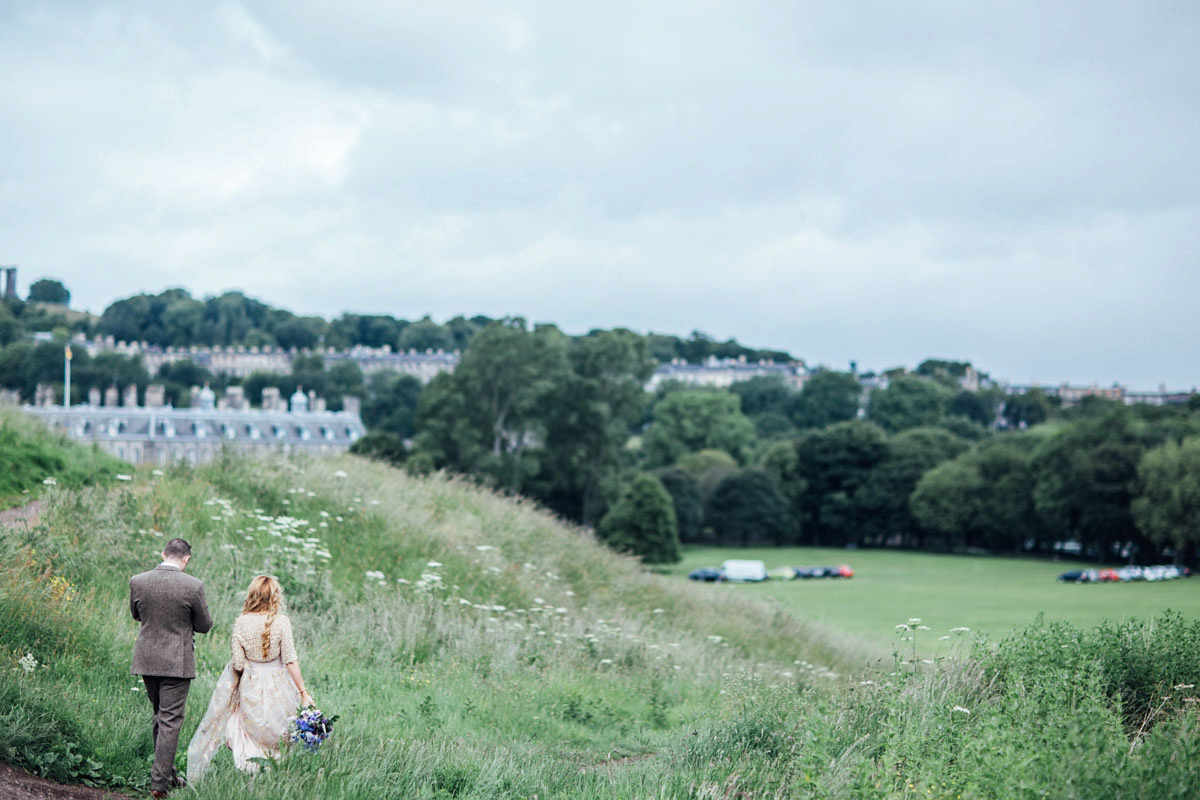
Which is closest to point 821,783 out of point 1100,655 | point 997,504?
point 1100,655

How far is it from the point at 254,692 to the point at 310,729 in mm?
614

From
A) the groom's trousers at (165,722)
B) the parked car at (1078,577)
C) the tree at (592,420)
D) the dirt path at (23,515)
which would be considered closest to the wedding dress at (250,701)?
the groom's trousers at (165,722)

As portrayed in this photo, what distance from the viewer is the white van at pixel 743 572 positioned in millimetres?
64312

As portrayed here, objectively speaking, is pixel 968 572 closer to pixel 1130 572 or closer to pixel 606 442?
pixel 1130 572

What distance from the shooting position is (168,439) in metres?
72.8

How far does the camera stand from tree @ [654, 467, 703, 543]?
278ft

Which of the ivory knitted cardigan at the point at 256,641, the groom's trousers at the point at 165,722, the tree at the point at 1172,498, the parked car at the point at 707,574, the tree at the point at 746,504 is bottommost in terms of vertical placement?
the parked car at the point at 707,574

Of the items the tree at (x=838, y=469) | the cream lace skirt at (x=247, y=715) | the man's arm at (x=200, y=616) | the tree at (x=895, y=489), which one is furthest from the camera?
the tree at (x=838, y=469)

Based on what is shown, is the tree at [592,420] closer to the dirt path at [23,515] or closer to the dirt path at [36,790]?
the dirt path at [23,515]

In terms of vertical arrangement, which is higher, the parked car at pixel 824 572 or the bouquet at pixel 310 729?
the bouquet at pixel 310 729

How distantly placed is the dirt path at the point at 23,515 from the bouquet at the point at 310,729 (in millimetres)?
7969

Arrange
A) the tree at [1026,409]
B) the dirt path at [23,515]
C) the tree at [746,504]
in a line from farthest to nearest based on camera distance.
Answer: the tree at [1026,409] → the tree at [746,504] → the dirt path at [23,515]

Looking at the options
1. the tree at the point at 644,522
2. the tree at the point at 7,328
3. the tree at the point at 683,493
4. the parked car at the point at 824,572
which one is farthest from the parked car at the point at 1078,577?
the tree at the point at 7,328

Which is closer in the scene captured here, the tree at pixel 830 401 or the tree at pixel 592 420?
the tree at pixel 592 420
